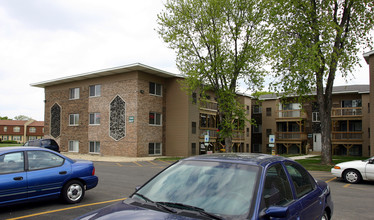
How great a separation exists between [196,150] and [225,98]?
9256 mm

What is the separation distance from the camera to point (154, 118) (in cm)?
3222

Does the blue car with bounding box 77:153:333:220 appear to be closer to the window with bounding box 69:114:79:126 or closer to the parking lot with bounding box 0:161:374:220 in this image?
the parking lot with bounding box 0:161:374:220

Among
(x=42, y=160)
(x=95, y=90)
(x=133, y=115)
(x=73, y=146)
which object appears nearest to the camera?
(x=42, y=160)

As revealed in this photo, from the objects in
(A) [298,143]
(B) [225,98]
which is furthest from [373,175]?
(A) [298,143]

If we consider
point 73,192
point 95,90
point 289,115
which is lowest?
point 73,192

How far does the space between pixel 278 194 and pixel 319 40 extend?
823 inches

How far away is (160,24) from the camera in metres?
27.4

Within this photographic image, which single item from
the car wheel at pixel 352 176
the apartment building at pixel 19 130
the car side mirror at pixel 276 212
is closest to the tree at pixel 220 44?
the car wheel at pixel 352 176

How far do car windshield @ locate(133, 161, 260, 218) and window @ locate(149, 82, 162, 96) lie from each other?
28.2 metres

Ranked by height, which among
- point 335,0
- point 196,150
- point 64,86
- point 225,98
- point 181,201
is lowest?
point 196,150

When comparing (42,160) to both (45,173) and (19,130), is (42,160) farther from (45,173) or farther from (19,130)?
(19,130)

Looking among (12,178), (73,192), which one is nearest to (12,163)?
(12,178)

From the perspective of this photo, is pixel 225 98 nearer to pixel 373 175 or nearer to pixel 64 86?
pixel 373 175

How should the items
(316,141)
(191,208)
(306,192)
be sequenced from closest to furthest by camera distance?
(191,208)
(306,192)
(316,141)
